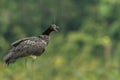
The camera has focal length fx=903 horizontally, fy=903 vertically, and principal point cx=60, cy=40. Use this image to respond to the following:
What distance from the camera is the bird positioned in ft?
37.7

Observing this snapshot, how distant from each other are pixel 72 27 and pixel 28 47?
3900 centimetres

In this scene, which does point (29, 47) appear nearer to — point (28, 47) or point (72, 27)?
point (28, 47)

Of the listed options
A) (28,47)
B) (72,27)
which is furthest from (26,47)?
(72,27)

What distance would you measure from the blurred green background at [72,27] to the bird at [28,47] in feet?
65.5

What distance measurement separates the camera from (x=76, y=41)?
43531mm

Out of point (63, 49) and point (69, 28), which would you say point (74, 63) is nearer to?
point (63, 49)

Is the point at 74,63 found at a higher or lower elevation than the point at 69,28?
higher

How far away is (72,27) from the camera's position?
167 ft

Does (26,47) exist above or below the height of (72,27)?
above

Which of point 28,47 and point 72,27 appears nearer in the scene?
point 28,47

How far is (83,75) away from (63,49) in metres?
14.1

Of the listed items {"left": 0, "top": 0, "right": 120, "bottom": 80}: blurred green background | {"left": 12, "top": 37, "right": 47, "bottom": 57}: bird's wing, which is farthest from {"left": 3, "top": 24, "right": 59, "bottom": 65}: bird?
{"left": 0, "top": 0, "right": 120, "bottom": 80}: blurred green background

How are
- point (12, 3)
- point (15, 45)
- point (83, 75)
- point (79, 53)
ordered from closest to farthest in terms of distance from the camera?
point (15, 45) < point (83, 75) < point (79, 53) < point (12, 3)

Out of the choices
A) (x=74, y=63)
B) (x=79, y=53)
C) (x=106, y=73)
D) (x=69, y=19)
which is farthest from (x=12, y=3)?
(x=106, y=73)
